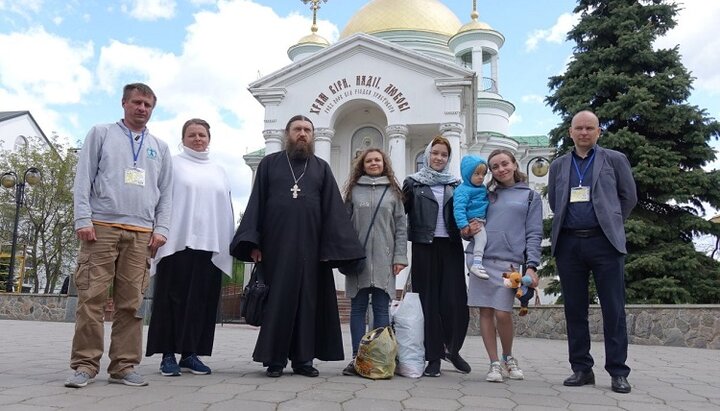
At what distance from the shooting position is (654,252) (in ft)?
45.6

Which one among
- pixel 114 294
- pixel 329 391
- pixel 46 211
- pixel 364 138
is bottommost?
pixel 329 391

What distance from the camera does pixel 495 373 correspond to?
509 centimetres

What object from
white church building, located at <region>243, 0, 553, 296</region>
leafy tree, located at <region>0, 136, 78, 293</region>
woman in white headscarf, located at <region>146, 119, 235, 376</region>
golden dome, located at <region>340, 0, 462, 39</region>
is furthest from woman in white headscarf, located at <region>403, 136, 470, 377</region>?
leafy tree, located at <region>0, 136, 78, 293</region>

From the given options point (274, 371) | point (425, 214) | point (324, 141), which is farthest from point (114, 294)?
point (324, 141)

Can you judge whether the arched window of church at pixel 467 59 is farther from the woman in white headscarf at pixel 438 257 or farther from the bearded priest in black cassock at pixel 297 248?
the bearded priest in black cassock at pixel 297 248

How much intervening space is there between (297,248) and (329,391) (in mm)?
1274

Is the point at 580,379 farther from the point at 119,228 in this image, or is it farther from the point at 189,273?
the point at 119,228

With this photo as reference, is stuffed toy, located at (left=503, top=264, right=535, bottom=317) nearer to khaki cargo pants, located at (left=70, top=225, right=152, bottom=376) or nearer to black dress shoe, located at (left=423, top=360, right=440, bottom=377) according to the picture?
black dress shoe, located at (left=423, top=360, right=440, bottom=377)

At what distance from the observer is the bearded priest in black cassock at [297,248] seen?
502 cm

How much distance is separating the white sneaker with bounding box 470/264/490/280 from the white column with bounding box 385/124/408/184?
15040 mm

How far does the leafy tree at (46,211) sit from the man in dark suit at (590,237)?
27.4 m

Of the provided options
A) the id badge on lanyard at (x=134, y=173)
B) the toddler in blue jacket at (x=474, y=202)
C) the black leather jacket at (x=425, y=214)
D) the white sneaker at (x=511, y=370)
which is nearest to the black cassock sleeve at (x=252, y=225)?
the id badge on lanyard at (x=134, y=173)

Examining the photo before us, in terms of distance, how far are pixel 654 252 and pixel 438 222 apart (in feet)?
33.7

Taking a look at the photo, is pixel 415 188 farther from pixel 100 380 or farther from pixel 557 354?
pixel 557 354
